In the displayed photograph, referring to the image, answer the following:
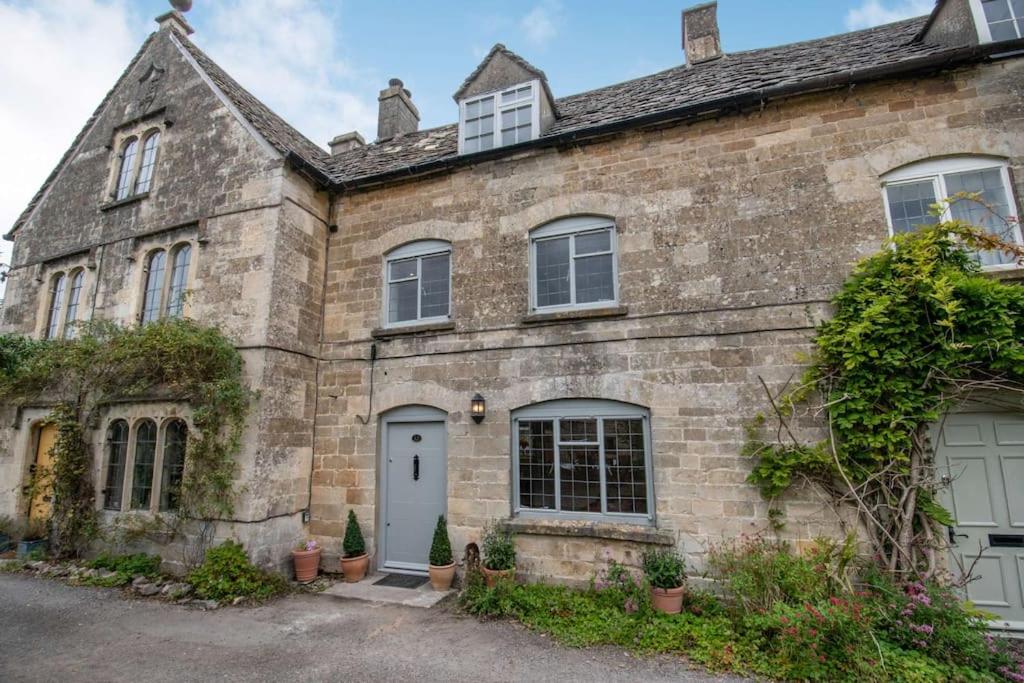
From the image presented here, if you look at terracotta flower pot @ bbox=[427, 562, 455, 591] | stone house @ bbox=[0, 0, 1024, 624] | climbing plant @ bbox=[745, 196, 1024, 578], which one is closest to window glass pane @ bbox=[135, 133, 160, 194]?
stone house @ bbox=[0, 0, 1024, 624]

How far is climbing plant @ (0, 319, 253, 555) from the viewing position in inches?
315

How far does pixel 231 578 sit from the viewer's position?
7426 mm

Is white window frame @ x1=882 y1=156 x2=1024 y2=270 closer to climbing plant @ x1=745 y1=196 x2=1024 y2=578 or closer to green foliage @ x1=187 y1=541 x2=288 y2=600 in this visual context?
climbing plant @ x1=745 y1=196 x2=1024 y2=578

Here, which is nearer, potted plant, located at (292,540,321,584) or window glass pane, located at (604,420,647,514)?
window glass pane, located at (604,420,647,514)

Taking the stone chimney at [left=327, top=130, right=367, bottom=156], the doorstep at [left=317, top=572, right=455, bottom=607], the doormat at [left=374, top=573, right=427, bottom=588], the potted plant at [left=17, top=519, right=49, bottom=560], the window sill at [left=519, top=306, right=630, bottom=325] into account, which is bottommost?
the doorstep at [left=317, top=572, right=455, bottom=607]

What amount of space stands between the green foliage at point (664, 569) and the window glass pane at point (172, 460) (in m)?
7.70

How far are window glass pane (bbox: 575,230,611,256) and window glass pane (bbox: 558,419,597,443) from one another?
2699mm

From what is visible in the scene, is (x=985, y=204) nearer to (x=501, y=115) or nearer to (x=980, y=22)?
(x=980, y=22)

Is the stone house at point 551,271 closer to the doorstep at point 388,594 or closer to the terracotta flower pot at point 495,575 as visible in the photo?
the terracotta flower pot at point 495,575

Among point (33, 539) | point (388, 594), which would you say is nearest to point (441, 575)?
point (388, 594)

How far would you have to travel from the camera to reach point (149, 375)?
884cm

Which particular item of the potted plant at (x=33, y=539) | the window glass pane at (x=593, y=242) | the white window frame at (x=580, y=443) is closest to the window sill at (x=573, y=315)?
the window glass pane at (x=593, y=242)

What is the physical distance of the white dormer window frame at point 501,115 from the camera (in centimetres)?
902

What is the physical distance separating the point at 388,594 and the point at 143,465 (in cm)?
515
